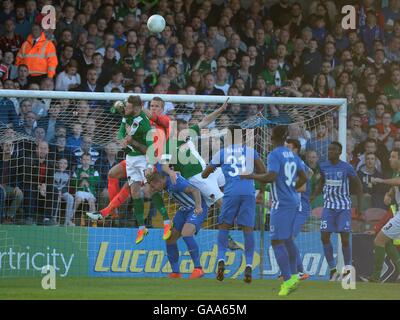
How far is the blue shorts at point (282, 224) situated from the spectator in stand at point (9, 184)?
4947 mm

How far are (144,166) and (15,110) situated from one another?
2571mm

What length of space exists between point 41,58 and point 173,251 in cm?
460

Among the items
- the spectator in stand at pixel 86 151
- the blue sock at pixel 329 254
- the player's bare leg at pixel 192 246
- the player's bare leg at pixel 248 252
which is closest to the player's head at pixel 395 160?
the blue sock at pixel 329 254

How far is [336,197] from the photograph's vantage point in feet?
50.9

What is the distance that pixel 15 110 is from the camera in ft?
52.8

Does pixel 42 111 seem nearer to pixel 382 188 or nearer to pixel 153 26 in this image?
pixel 153 26

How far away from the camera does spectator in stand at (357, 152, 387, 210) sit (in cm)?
1767

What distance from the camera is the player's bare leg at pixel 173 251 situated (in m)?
15.0

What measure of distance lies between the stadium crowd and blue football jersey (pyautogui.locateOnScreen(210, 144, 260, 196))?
2404 millimetres

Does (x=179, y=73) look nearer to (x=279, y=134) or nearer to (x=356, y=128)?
(x=356, y=128)

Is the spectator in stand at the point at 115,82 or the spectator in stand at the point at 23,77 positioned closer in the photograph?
the spectator in stand at the point at 23,77

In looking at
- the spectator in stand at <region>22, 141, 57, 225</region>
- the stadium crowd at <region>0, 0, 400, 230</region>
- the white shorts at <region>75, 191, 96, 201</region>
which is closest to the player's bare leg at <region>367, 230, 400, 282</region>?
the stadium crowd at <region>0, 0, 400, 230</region>

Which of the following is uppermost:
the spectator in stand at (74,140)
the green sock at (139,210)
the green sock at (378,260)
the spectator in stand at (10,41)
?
the spectator in stand at (10,41)

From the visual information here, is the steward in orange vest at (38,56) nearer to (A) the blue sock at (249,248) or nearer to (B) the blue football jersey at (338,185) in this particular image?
(A) the blue sock at (249,248)
